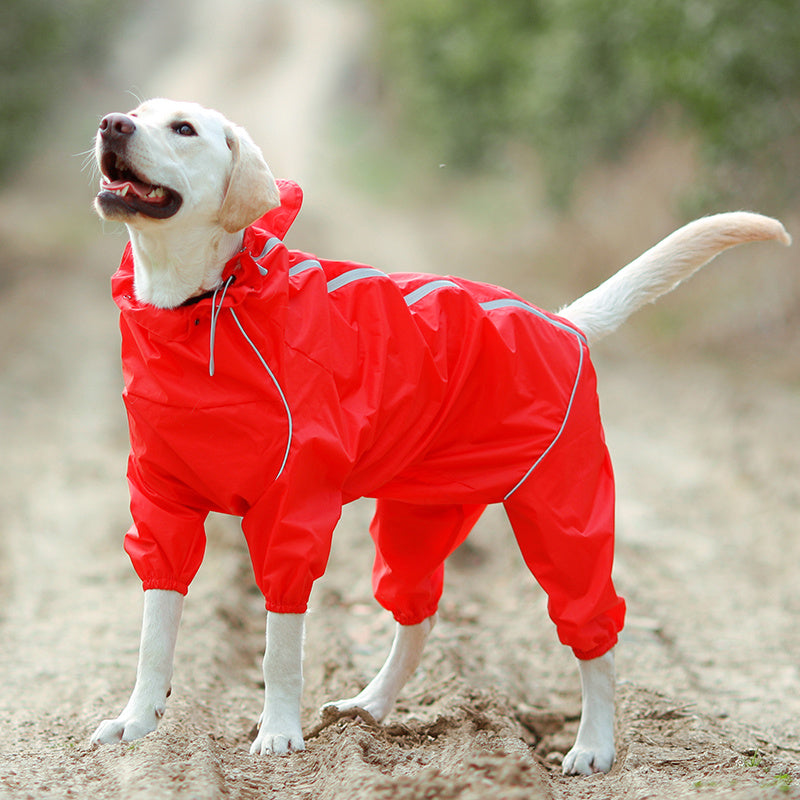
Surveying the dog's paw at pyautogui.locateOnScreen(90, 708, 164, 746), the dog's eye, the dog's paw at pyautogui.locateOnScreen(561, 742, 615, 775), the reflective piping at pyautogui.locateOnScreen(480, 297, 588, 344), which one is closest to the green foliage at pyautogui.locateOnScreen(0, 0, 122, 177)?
the dog's eye

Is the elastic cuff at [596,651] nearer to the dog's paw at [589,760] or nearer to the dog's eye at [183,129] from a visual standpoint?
the dog's paw at [589,760]

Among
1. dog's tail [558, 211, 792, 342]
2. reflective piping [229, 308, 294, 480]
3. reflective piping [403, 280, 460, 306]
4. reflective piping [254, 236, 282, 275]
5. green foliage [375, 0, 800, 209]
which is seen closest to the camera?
reflective piping [229, 308, 294, 480]

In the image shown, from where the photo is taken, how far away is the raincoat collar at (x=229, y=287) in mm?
3311

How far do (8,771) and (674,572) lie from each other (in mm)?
4171

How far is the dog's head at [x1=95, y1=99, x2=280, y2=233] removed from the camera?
3291 millimetres

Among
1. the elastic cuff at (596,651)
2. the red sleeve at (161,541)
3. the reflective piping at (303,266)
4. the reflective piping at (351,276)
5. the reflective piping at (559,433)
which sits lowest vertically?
the elastic cuff at (596,651)

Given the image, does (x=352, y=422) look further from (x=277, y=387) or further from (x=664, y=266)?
(x=664, y=266)

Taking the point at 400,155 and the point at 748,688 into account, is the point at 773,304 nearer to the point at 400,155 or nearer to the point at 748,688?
the point at 748,688

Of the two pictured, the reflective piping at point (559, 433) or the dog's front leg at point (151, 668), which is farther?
the reflective piping at point (559, 433)

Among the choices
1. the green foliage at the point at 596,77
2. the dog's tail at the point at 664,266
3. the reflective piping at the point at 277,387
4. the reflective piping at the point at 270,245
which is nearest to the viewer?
the reflective piping at the point at 277,387

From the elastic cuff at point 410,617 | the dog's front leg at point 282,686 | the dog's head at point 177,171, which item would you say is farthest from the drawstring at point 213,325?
the elastic cuff at point 410,617

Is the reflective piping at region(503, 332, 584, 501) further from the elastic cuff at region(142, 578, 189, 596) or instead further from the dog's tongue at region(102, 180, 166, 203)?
the dog's tongue at region(102, 180, 166, 203)

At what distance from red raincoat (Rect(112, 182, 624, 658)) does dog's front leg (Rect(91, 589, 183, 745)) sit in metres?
0.07

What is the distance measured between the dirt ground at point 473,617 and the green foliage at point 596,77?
57.0 inches
